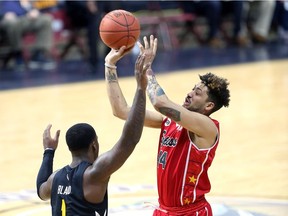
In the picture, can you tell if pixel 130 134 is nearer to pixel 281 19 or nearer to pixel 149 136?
pixel 149 136

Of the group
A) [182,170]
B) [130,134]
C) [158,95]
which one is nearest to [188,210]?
[182,170]

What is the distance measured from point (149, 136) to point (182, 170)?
187 inches

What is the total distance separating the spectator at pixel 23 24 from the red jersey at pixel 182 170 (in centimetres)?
1053

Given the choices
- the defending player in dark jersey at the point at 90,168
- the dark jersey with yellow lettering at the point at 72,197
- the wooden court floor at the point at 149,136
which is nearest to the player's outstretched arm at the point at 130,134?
the defending player in dark jersey at the point at 90,168

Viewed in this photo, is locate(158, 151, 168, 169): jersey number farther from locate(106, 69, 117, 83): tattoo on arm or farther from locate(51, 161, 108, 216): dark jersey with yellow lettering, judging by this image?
locate(51, 161, 108, 216): dark jersey with yellow lettering

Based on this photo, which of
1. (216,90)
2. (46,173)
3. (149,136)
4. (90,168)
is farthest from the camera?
(149,136)

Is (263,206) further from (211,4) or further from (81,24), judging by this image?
(211,4)

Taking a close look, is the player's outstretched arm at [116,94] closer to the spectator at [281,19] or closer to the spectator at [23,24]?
the spectator at [23,24]

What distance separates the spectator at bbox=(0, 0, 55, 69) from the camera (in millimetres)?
15188

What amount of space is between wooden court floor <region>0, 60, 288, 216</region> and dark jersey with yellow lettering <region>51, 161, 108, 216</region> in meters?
2.56

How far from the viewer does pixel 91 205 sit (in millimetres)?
4254

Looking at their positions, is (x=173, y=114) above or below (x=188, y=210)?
above

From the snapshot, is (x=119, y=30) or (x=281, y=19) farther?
(x=281, y=19)

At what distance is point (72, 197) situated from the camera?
426 centimetres
